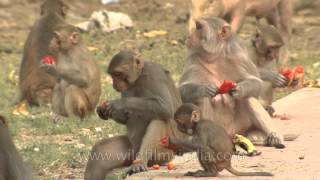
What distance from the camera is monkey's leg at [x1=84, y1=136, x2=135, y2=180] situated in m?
8.27

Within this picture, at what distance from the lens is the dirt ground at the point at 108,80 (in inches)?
352

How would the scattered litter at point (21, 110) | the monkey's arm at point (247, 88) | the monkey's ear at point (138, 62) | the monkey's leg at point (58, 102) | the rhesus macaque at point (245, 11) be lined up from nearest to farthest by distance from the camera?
the monkey's ear at point (138, 62)
the monkey's arm at point (247, 88)
the monkey's leg at point (58, 102)
the scattered litter at point (21, 110)
the rhesus macaque at point (245, 11)

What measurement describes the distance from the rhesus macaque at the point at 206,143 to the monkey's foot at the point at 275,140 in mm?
1368

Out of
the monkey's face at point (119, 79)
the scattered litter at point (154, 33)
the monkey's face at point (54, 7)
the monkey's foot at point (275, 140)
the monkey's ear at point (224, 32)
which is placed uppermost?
the scattered litter at point (154, 33)

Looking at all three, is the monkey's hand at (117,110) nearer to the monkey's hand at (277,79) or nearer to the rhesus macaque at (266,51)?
the monkey's hand at (277,79)

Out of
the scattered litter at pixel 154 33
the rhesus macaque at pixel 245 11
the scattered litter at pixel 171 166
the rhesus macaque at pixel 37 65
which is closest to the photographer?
the scattered litter at pixel 171 166

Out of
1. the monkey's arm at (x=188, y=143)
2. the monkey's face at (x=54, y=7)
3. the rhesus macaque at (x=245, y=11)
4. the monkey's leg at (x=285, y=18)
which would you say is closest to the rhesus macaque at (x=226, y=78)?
the monkey's arm at (x=188, y=143)

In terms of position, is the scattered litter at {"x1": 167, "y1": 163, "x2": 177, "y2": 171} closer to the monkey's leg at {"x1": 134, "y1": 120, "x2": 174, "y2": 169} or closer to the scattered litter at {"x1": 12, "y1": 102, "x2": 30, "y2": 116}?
the monkey's leg at {"x1": 134, "y1": 120, "x2": 174, "y2": 169}

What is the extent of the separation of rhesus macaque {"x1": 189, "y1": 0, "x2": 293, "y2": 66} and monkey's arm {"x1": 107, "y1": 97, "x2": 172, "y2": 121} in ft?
19.8

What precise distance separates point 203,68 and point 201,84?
286 mm

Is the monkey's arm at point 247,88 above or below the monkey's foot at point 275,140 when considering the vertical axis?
above

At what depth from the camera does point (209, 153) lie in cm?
782

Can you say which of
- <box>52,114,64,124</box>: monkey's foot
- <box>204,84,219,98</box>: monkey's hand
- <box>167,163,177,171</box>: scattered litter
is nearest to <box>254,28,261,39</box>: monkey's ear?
<box>204,84,219,98</box>: monkey's hand

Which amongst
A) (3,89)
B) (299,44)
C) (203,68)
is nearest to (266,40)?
(203,68)
